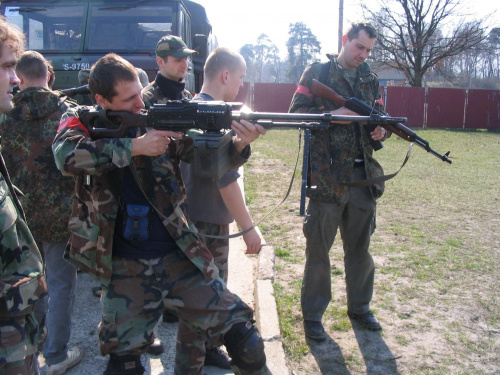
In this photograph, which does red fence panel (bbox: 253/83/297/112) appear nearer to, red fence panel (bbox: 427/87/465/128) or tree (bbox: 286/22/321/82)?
red fence panel (bbox: 427/87/465/128)

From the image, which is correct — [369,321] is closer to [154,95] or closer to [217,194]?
[217,194]

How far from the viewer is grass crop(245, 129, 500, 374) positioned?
3.38m

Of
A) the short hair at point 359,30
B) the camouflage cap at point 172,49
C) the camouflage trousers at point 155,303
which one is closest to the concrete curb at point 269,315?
the camouflage trousers at point 155,303

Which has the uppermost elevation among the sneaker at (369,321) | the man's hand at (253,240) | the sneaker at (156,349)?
the man's hand at (253,240)

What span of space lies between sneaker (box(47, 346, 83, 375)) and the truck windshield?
4.53m

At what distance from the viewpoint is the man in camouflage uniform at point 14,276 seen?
175 cm

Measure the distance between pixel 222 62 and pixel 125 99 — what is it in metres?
0.78

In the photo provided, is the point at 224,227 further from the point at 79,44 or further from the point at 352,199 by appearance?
the point at 79,44

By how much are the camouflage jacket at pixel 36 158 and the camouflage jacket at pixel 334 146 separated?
1748 mm

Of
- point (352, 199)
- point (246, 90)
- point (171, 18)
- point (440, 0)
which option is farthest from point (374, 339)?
point (440, 0)

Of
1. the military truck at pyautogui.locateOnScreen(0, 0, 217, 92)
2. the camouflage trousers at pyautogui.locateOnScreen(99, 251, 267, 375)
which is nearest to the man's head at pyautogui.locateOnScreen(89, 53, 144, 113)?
the camouflage trousers at pyautogui.locateOnScreen(99, 251, 267, 375)

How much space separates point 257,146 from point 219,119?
44.6 feet

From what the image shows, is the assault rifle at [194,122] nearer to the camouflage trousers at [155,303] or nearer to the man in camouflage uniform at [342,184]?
the camouflage trousers at [155,303]

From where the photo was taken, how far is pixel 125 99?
2412mm
